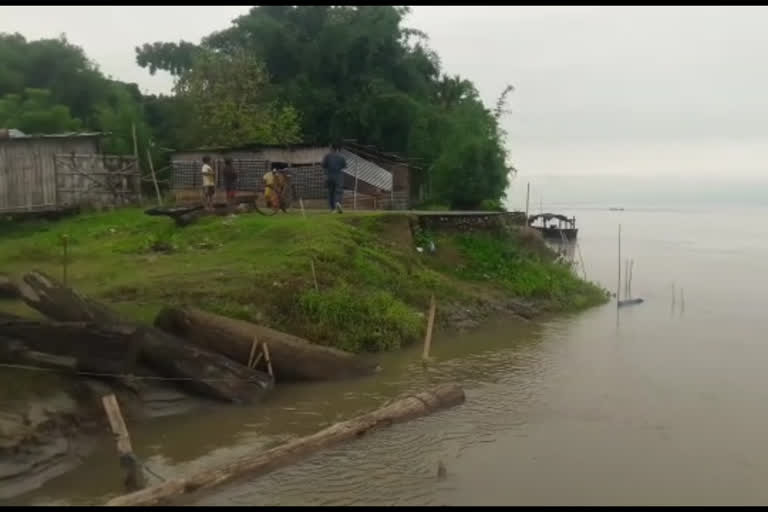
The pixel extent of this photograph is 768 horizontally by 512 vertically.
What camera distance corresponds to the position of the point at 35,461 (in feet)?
25.0

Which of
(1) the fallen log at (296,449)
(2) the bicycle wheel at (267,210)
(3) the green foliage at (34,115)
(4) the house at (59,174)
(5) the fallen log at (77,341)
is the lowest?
(1) the fallen log at (296,449)

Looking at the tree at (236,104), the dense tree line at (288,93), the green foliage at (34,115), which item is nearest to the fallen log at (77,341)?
the dense tree line at (288,93)

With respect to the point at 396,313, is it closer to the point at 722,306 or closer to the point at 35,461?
the point at 35,461

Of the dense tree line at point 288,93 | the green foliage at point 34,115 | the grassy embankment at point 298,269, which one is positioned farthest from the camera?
the dense tree line at point 288,93

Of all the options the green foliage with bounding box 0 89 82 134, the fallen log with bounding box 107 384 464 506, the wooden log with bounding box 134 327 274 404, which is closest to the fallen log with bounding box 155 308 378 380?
the wooden log with bounding box 134 327 274 404

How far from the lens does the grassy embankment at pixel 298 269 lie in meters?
12.5

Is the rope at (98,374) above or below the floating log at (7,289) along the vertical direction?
below

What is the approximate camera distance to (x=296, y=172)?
2316cm

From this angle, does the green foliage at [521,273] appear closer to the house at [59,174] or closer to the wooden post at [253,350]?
the wooden post at [253,350]

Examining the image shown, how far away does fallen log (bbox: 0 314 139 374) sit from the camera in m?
8.96

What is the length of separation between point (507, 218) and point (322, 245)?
794 centimetres

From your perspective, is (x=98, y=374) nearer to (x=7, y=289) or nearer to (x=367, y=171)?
(x=7, y=289)

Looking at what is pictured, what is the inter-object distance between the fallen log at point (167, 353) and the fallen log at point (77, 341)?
1.05 ft

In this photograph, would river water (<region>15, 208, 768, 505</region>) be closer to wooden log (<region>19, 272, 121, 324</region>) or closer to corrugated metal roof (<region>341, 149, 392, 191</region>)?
wooden log (<region>19, 272, 121, 324</region>)
